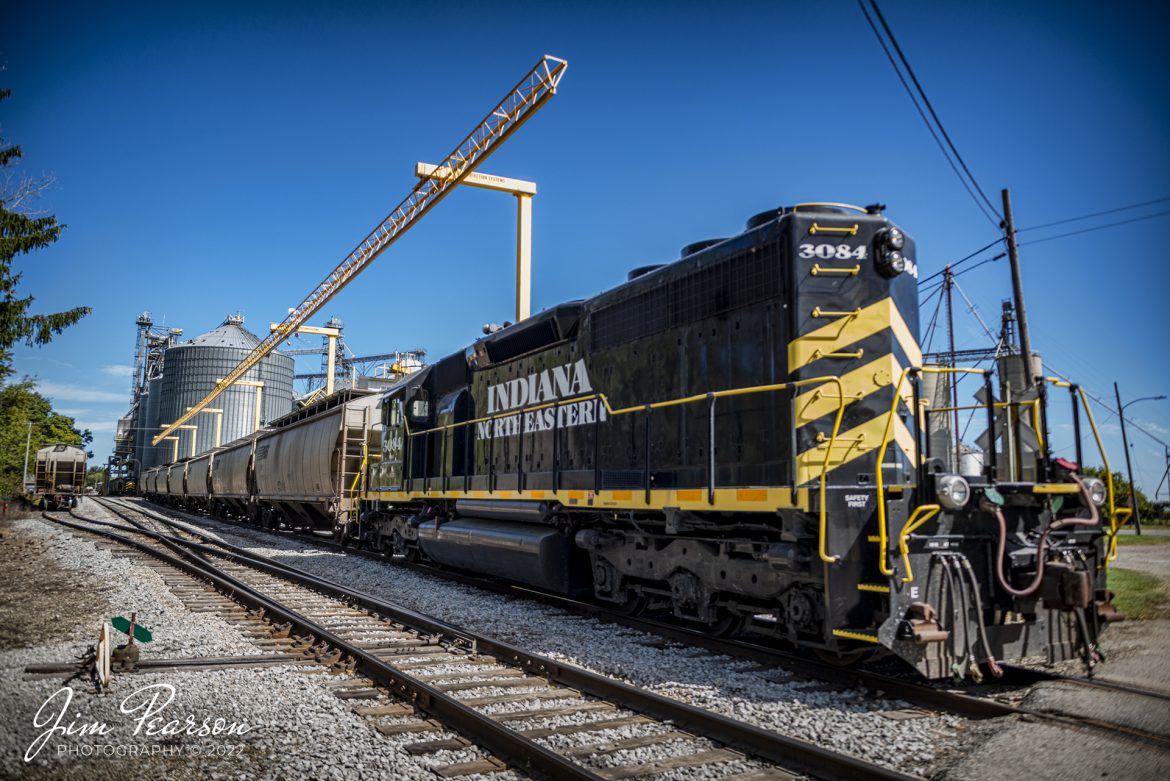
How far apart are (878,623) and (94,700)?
5.31m

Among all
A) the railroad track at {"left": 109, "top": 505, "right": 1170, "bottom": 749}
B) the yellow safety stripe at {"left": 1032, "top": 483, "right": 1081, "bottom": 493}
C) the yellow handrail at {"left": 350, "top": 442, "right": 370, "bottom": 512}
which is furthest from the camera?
the yellow handrail at {"left": 350, "top": 442, "right": 370, "bottom": 512}

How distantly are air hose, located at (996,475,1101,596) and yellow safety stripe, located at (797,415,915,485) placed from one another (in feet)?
3.39

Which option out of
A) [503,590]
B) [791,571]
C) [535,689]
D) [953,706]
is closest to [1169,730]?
[953,706]

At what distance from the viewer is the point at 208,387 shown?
71625mm

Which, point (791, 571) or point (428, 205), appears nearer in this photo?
point (791, 571)

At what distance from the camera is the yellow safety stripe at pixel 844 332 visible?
6234 millimetres

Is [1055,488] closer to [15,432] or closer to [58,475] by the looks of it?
[58,475]

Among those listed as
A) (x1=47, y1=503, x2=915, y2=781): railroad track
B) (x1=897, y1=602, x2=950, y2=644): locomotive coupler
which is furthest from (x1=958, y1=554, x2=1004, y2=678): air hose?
(x1=47, y1=503, x2=915, y2=781): railroad track

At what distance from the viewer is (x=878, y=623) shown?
203 inches

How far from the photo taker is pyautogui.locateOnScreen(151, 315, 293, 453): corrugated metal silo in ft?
234

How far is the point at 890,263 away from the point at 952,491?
6.84ft

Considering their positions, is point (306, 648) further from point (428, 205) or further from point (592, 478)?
point (428, 205)

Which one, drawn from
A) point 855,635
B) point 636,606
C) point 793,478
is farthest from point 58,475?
point 855,635

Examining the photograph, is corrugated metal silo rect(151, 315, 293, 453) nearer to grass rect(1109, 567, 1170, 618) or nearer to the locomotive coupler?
grass rect(1109, 567, 1170, 618)
